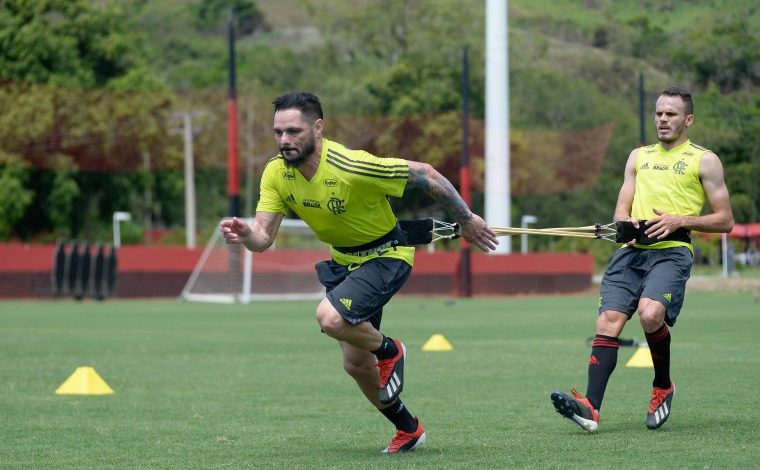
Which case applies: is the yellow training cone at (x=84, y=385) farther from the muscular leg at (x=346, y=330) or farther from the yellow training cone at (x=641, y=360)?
the yellow training cone at (x=641, y=360)

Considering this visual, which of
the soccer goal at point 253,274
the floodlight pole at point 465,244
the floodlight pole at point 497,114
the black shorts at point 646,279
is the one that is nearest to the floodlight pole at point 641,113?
the floodlight pole at point 497,114

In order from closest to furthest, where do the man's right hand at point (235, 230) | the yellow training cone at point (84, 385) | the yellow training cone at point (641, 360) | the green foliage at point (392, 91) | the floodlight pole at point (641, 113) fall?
the man's right hand at point (235, 230), the yellow training cone at point (84, 385), the yellow training cone at point (641, 360), the green foliage at point (392, 91), the floodlight pole at point (641, 113)

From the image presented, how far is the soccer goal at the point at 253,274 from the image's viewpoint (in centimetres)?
3744

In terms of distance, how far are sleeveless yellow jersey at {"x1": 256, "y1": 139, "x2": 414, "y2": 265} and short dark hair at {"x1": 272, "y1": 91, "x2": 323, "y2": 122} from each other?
0.21 metres

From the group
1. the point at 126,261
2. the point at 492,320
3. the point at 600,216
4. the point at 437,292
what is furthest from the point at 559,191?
the point at 492,320

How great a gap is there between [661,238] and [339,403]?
330cm

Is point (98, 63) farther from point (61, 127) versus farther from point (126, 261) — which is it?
point (126, 261)

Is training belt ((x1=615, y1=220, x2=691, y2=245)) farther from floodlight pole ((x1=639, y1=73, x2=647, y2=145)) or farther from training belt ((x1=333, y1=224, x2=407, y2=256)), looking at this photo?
floodlight pole ((x1=639, y1=73, x2=647, y2=145))

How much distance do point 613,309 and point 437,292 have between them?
33136mm

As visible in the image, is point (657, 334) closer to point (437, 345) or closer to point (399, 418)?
point (399, 418)

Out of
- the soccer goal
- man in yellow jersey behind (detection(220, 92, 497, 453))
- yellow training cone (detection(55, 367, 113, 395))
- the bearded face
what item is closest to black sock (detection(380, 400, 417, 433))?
man in yellow jersey behind (detection(220, 92, 497, 453))

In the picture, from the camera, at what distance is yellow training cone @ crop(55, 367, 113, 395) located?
11719mm

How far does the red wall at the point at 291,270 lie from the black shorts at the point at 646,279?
29.6 metres

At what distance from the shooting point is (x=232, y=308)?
32.8m
